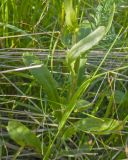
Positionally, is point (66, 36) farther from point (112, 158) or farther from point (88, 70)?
point (112, 158)

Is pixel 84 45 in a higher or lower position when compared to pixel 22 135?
higher

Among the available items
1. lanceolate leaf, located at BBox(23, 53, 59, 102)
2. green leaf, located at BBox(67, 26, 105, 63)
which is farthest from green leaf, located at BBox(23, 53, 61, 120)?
green leaf, located at BBox(67, 26, 105, 63)

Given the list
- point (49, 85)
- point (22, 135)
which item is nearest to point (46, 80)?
point (49, 85)

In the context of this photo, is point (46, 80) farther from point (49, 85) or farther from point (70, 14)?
point (70, 14)

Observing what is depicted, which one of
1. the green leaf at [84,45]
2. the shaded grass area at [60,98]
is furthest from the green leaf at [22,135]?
the green leaf at [84,45]

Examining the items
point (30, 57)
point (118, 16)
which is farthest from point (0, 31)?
point (118, 16)

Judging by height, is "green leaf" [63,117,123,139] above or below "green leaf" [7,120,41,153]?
above

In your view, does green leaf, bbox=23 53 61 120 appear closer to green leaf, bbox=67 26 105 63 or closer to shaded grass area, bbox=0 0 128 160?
shaded grass area, bbox=0 0 128 160
